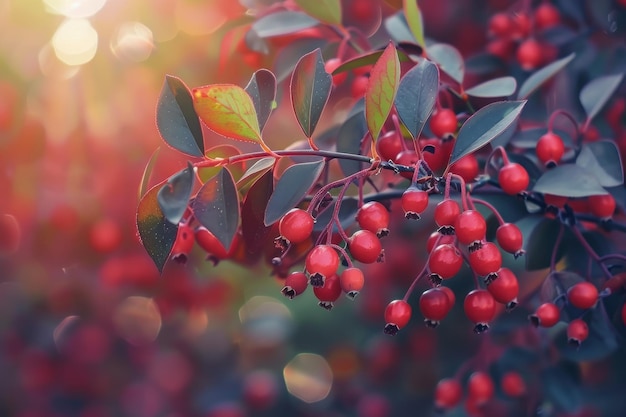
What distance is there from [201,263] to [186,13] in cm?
78

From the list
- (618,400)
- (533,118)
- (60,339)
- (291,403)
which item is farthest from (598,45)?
(60,339)

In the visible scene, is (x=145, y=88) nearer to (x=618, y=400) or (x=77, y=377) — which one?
(x=77, y=377)

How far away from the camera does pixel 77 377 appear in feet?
6.72

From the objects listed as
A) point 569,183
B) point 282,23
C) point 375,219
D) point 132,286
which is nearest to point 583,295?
point 569,183

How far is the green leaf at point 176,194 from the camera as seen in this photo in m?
0.72

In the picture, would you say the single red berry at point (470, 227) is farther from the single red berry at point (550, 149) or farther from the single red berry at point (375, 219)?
the single red berry at point (550, 149)

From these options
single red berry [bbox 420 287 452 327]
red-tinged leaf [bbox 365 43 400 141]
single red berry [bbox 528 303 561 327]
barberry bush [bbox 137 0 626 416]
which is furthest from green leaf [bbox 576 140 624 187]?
red-tinged leaf [bbox 365 43 400 141]

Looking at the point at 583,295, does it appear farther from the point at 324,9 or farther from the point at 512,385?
the point at 324,9

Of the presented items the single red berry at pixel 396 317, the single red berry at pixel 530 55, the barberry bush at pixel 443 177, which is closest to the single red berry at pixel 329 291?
the barberry bush at pixel 443 177

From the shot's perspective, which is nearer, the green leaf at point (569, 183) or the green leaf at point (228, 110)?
the green leaf at point (228, 110)

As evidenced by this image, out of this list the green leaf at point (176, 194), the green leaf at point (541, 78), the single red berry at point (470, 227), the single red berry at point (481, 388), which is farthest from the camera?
the single red berry at point (481, 388)

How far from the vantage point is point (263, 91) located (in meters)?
0.93

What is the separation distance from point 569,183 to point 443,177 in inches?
10.8

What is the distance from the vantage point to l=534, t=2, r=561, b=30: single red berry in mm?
1542
